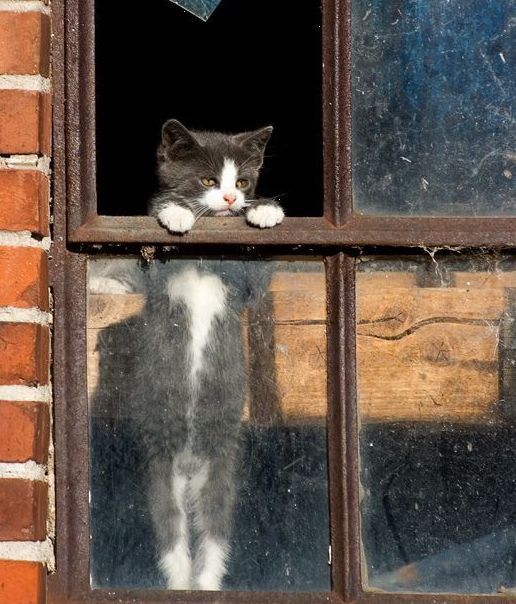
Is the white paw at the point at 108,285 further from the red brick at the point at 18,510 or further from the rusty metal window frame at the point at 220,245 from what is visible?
the red brick at the point at 18,510

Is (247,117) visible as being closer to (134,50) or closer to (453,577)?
(134,50)

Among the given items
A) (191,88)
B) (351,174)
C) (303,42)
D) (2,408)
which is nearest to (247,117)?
(191,88)

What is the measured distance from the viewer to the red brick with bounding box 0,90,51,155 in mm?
1499

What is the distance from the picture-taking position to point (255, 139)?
8.87ft

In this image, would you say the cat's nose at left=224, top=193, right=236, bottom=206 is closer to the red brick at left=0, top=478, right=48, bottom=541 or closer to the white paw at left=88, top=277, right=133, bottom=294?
the white paw at left=88, top=277, right=133, bottom=294

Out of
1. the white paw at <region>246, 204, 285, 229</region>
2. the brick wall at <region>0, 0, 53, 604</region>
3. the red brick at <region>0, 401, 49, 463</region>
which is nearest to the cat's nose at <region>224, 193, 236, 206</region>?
the white paw at <region>246, 204, 285, 229</region>

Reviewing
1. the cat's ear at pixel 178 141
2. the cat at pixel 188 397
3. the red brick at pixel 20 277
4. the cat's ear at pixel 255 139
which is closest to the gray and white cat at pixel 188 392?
the cat at pixel 188 397

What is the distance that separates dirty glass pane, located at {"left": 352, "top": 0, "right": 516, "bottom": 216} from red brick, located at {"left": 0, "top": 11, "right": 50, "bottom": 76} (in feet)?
1.63

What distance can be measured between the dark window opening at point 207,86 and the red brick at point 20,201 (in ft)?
5.21

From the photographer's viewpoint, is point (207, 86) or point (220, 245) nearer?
point (220, 245)

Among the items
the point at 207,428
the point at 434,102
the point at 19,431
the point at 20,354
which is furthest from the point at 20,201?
the point at 434,102

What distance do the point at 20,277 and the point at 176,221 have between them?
0.90 feet

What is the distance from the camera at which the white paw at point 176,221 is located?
1594 millimetres

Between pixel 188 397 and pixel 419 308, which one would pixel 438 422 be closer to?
pixel 419 308
